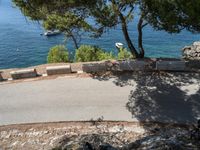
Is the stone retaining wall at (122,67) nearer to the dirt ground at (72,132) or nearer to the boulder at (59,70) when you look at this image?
the boulder at (59,70)

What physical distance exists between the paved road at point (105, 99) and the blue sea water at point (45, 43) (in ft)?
106

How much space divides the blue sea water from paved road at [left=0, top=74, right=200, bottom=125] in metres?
32.2

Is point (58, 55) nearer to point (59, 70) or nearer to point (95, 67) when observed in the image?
point (59, 70)

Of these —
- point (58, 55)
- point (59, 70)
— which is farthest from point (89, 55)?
point (59, 70)

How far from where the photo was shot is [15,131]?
55.2ft

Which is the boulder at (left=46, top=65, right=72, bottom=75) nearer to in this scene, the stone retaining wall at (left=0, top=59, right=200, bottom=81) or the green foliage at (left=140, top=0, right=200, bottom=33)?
the stone retaining wall at (left=0, top=59, right=200, bottom=81)

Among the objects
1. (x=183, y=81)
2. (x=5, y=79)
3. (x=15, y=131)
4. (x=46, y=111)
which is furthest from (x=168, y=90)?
(x=5, y=79)

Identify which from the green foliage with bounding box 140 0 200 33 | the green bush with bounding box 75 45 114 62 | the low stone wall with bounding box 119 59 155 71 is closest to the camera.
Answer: the green foliage with bounding box 140 0 200 33

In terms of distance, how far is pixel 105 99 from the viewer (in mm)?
18453

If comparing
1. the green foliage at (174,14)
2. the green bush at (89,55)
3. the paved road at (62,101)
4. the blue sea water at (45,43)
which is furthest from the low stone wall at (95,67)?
the blue sea water at (45,43)

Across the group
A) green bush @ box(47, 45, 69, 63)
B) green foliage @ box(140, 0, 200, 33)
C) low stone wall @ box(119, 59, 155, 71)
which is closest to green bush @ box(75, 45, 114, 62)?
green bush @ box(47, 45, 69, 63)

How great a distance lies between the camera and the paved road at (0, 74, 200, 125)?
1694cm

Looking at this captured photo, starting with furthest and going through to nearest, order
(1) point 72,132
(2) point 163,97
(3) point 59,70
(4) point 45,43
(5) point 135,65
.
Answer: (4) point 45,43 < (3) point 59,70 < (5) point 135,65 < (2) point 163,97 < (1) point 72,132

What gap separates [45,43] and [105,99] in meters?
51.2
